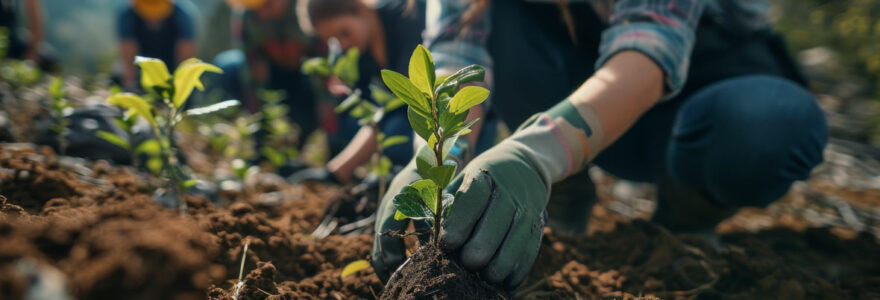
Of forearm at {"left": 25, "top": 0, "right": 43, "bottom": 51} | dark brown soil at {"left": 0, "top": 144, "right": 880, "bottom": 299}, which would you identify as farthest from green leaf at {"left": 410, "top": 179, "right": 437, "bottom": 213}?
forearm at {"left": 25, "top": 0, "right": 43, "bottom": 51}

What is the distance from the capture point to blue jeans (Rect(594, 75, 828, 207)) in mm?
1420

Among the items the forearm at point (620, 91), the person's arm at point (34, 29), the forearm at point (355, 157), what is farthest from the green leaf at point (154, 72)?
the person's arm at point (34, 29)

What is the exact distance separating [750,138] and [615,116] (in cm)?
65

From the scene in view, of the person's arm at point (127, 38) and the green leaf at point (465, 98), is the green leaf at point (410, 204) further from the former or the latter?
the person's arm at point (127, 38)

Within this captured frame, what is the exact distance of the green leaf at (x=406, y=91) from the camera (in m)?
0.66

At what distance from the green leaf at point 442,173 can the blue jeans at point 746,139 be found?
47.3 inches

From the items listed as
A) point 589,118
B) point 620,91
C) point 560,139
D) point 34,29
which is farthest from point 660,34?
point 34,29

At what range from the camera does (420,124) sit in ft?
2.30

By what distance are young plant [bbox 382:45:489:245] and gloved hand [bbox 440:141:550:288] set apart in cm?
7

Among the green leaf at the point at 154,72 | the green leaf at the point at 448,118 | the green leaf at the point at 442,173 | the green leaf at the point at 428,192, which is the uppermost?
the green leaf at the point at 154,72

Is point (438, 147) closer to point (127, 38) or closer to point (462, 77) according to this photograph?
point (462, 77)

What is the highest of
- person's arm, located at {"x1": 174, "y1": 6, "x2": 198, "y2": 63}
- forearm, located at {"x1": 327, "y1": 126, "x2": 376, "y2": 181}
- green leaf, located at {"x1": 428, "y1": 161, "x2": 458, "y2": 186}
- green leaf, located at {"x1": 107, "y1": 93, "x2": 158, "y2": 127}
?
person's arm, located at {"x1": 174, "y1": 6, "x2": 198, "y2": 63}

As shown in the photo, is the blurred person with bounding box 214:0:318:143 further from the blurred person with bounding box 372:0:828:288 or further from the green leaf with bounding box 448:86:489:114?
the green leaf with bounding box 448:86:489:114

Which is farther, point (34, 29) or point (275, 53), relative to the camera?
point (275, 53)
